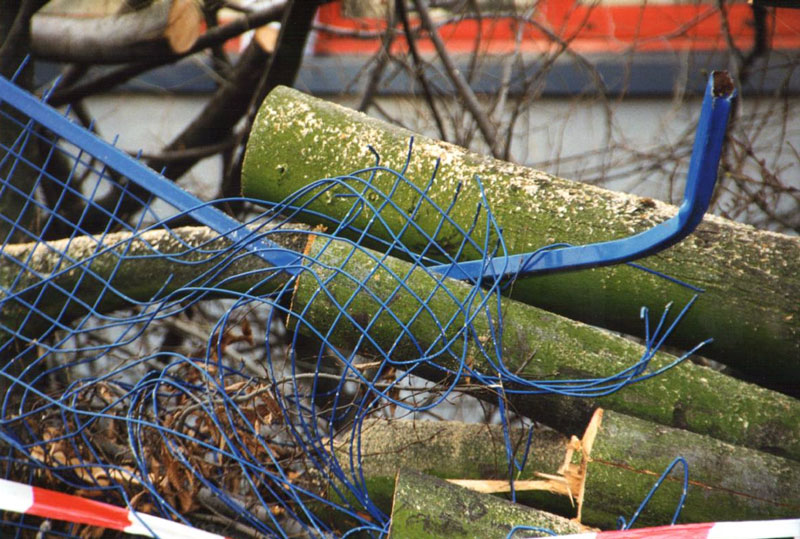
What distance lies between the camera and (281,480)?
2373 mm

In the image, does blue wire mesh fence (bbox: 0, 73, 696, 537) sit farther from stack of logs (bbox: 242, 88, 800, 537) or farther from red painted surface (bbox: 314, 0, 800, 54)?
red painted surface (bbox: 314, 0, 800, 54)

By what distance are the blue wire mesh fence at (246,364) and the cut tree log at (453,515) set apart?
0.38 feet

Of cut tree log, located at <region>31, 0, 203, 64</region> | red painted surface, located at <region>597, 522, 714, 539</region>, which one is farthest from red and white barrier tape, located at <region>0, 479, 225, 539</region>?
cut tree log, located at <region>31, 0, 203, 64</region>

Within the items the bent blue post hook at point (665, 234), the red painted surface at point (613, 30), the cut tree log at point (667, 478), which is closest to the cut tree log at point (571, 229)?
the bent blue post hook at point (665, 234)

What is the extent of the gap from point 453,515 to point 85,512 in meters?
1.13

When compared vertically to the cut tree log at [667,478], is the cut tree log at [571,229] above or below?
above

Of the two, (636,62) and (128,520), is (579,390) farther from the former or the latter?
(636,62)

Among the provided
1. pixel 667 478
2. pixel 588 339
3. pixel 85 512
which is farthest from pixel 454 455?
pixel 85 512

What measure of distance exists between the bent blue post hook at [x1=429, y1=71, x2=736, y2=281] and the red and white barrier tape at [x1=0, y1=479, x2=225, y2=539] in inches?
41.2

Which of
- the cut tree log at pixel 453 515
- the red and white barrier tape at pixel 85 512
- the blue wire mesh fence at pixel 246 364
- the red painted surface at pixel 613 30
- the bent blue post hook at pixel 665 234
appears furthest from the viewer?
the red painted surface at pixel 613 30

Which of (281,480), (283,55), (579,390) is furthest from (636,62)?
(281,480)

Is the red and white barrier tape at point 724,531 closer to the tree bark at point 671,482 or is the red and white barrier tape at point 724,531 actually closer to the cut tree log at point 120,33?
the tree bark at point 671,482

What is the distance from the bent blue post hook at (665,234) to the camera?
A: 181 centimetres

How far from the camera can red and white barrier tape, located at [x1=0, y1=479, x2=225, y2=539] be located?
2.46m
